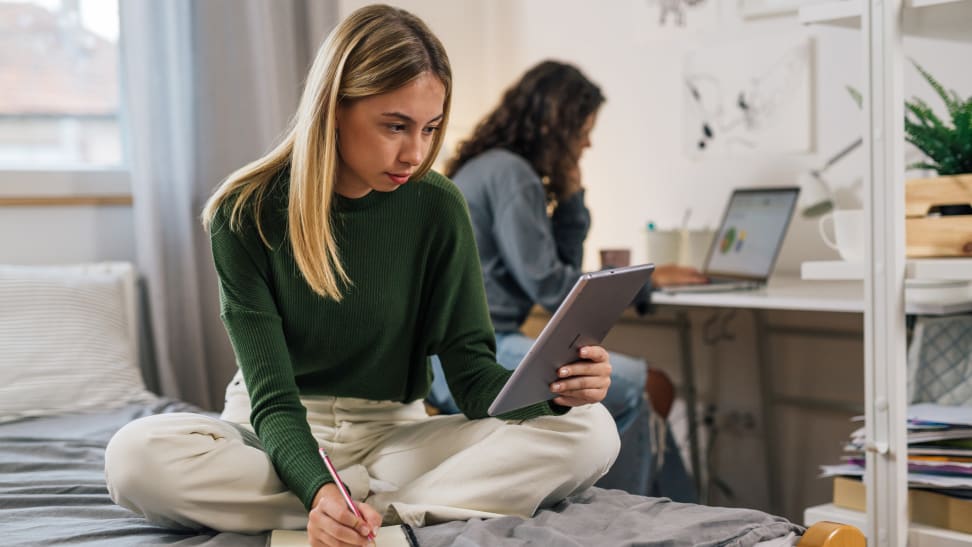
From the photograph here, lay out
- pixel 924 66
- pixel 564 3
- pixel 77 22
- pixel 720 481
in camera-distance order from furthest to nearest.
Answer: pixel 564 3, pixel 720 481, pixel 77 22, pixel 924 66

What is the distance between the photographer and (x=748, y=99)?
2.54 metres

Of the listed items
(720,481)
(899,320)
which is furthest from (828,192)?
(899,320)

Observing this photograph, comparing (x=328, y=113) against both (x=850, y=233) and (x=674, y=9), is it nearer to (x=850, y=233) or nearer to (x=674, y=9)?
(x=850, y=233)

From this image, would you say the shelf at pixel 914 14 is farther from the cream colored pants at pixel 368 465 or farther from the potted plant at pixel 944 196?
the cream colored pants at pixel 368 465

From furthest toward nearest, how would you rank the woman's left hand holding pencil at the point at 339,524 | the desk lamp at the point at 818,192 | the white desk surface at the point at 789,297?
the desk lamp at the point at 818,192 → the white desk surface at the point at 789,297 → the woman's left hand holding pencil at the point at 339,524

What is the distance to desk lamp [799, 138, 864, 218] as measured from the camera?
232 centimetres

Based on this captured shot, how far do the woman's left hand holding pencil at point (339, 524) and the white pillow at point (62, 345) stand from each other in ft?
3.76

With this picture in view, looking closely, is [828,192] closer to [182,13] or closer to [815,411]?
[815,411]

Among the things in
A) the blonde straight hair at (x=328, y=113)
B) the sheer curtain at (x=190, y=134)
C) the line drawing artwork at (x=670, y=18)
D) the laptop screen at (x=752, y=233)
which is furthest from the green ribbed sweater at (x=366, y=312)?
the line drawing artwork at (x=670, y=18)

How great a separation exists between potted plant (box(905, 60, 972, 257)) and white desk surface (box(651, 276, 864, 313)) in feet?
1.30

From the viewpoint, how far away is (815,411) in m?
2.46

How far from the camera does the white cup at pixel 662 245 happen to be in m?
2.53

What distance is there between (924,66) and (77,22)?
201 cm

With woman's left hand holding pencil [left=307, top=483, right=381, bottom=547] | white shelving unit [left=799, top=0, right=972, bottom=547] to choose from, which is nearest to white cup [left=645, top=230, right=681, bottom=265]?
white shelving unit [left=799, top=0, right=972, bottom=547]
